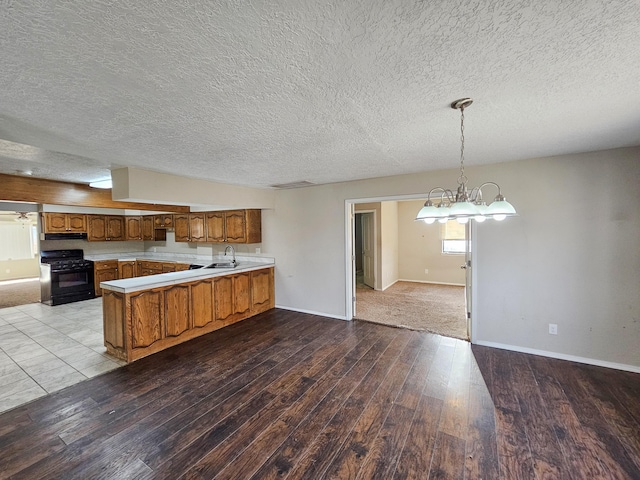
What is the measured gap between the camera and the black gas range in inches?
215

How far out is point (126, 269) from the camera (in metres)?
6.62

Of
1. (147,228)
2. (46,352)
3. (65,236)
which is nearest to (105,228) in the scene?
(65,236)

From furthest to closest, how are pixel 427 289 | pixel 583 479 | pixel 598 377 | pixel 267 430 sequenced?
pixel 427 289, pixel 598 377, pixel 267 430, pixel 583 479

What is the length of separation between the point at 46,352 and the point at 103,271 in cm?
344

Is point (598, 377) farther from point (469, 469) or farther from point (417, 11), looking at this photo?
point (417, 11)

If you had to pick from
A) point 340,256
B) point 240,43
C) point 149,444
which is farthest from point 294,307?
point 240,43

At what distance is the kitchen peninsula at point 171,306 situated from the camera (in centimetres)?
317

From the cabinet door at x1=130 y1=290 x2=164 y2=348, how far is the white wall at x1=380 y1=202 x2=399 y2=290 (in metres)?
4.90

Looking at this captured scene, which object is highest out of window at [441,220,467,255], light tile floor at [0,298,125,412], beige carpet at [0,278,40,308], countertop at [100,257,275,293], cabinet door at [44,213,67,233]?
cabinet door at [44,213,67,233]

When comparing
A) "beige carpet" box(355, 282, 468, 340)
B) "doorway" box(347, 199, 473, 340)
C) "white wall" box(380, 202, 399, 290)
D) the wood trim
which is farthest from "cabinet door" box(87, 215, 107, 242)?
"white wall" box(380, 202, 399, 290)

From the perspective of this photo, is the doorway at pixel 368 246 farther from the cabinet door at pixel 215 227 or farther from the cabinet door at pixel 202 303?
the cabinet door at pixel 202 303

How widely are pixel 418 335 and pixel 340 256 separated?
5.49 feet

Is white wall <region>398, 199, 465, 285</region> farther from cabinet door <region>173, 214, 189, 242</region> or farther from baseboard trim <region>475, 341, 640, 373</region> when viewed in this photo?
cabinet door <region>173, 214, 189, 242</region>

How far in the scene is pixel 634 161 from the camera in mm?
2770
